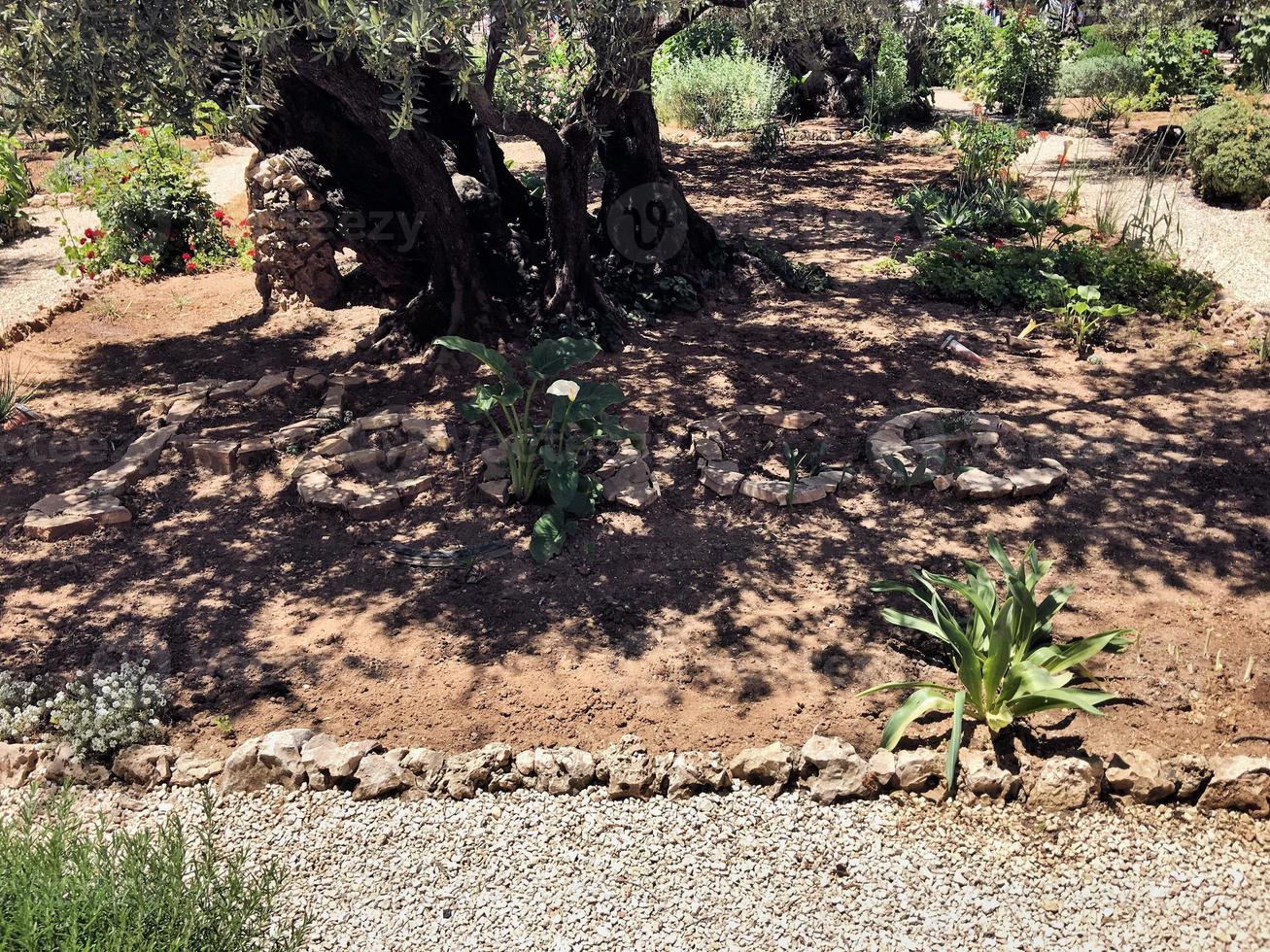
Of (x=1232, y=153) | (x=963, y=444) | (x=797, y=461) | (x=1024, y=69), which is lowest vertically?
(x=963, y=444)

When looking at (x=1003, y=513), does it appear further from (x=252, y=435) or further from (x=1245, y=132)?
(x=1245, y=132)

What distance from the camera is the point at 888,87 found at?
1462cm

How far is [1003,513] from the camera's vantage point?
5043mm

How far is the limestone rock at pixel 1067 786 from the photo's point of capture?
344 cm

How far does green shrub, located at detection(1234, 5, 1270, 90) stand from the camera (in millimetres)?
12109

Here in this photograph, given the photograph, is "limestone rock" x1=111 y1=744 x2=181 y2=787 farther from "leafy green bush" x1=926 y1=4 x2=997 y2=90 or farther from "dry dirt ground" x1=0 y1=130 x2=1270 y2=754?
"leafy green bush" x1=926 y1=4 x2=997 y2=90

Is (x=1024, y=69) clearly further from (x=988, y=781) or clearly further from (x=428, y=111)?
(x=988, y=781)

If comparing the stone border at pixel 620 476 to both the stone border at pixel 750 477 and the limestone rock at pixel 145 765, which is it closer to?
the stone border at pixel 750 477

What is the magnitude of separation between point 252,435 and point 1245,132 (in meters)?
9.46

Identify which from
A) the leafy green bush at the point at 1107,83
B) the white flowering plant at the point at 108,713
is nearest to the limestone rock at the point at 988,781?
the white flowering plant at the point at 108,713

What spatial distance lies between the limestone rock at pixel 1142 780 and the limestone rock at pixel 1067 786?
0.05 metres

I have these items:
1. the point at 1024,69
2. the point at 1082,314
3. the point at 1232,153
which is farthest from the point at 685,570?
the point at 1024,69

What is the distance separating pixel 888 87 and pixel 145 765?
13.9 meters

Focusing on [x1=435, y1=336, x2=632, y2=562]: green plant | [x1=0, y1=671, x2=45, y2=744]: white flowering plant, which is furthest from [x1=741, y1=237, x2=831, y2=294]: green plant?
[x1=0, y1=671, x2=45, y2=744]: white flowering plant
